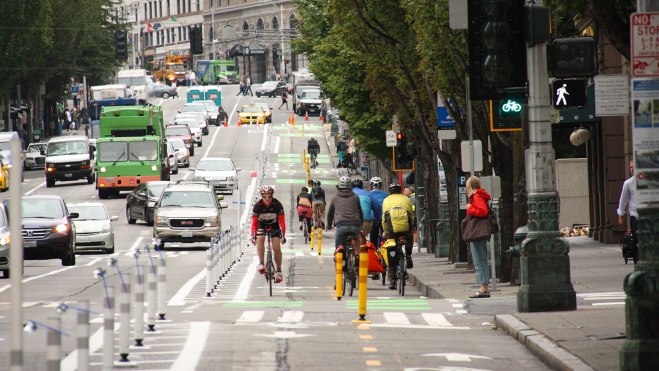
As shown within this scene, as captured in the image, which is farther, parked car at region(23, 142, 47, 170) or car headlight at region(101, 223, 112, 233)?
parked car at region(23, 142, 47, 170)

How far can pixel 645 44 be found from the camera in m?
11.8

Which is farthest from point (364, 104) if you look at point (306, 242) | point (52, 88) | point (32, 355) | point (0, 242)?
point (52, 88)

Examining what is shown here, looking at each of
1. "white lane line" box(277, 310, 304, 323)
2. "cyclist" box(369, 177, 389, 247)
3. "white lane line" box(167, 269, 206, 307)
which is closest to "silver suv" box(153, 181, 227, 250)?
"white lane line" box(167, 269, 206, 307)

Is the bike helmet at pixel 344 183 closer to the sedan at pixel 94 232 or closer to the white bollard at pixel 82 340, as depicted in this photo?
the white bollard at pixel 82 340

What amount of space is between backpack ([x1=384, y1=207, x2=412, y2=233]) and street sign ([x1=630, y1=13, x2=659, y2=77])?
43.3 feet

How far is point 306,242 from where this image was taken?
48.6 meters

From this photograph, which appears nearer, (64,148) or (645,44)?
(645,44)

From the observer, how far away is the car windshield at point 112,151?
199 feet

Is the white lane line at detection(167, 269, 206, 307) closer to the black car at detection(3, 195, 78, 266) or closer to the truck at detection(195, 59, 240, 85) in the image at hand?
the black car at detection(3, 195, 78, 266)

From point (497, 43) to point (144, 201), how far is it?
35.4 meters

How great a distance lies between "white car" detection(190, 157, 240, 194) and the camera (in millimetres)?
64688

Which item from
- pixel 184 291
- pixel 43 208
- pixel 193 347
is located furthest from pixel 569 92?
pixel 43 208

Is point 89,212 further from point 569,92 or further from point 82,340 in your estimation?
point 82,340

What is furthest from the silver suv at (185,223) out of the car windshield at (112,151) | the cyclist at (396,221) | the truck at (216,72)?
the truck at (216,72)
